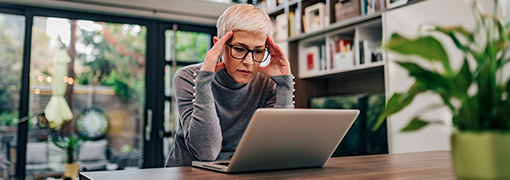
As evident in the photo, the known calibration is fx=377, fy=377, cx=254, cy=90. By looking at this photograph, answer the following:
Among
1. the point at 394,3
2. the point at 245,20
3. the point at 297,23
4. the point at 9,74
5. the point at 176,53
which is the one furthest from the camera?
the point at 176,53

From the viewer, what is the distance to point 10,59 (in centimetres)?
405

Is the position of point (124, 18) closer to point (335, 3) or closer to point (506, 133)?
point (335, 3)

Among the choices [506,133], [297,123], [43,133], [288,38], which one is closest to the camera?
[506,133]

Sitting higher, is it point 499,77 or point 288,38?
point 288,38

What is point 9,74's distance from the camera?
13.3ft

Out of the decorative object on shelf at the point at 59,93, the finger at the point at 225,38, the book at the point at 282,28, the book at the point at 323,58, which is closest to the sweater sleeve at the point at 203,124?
the finger at the point at 225,38

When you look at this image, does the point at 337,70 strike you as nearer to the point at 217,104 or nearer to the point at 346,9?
the point at 346,9

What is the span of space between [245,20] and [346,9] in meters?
1.76

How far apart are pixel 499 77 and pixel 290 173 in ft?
1.70

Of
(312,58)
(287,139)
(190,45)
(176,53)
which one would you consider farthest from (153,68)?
(287,139)

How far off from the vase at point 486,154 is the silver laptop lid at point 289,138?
1.32ft

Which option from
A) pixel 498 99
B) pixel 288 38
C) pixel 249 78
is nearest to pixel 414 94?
pixel 498 99

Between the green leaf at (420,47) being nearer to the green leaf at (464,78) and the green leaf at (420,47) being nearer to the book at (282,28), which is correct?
the green leaf at (464,78)

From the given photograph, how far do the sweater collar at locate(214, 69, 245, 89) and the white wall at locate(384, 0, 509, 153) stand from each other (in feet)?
2.92
